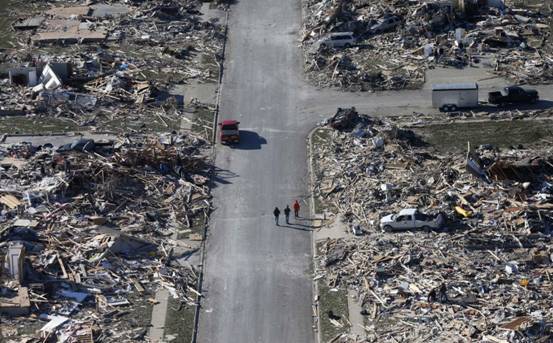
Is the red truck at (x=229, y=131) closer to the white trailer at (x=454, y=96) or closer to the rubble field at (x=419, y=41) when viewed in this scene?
the rubble field at (x=419, y=41)

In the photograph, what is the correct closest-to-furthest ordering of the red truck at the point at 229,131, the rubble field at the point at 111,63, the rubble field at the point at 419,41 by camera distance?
the red truck at the point at 229,131 → the rubble field at the point at 111,63 → the rubble field at the point at 419,41

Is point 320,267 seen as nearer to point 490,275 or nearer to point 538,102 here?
point 490,275

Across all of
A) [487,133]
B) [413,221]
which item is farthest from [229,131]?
[413,221]

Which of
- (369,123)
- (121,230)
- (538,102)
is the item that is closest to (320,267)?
(121,230)

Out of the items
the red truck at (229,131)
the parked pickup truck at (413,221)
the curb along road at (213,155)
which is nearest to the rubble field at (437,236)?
the parked pickup truck at (413,221)

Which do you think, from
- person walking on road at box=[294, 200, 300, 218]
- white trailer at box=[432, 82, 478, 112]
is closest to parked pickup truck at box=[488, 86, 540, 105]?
white trailer at box=[432, 82, 478, 112]
